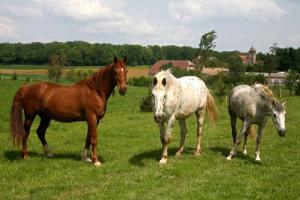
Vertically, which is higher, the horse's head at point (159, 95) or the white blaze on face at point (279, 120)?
the horse's head at point (159, 95)

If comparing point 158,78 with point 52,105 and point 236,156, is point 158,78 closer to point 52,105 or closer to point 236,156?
point 52,105

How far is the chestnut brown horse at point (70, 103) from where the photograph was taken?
10.3 m

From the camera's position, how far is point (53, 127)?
18.9m

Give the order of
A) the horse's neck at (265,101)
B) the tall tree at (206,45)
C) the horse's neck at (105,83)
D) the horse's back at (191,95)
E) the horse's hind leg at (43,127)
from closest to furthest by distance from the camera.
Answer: the horse's neck at (105,83) → the horse's neck at (265,101) → the horse's back at (191,95) → the horse's hind leg at (43,127) → the tall tree at (206,45)

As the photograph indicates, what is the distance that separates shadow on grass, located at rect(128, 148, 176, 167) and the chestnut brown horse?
1004mm

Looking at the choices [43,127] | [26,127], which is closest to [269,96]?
[43,127]

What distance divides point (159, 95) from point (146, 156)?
2582 millimetres

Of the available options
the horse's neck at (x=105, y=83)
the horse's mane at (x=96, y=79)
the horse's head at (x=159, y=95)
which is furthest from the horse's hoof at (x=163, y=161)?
Result: the horse's mane at (x=96, y=79)

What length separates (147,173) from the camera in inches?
356

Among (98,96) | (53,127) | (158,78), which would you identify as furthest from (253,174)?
(53,127)

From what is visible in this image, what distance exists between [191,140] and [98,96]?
5.55 m

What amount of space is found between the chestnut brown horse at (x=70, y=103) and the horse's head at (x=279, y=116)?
3999mm

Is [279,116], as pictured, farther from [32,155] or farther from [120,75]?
[32,155]

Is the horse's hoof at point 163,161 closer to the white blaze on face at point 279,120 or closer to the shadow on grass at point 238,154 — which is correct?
the shadow on grass at point 238,154
